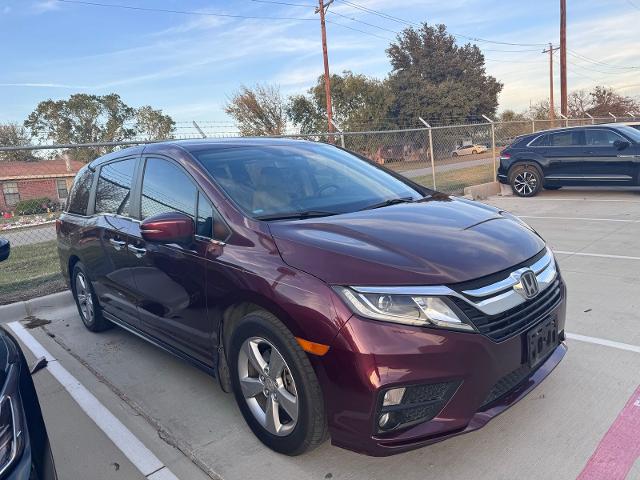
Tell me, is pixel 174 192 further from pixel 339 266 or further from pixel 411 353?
pixel 411 353

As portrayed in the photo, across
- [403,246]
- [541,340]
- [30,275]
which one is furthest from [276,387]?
[30,275]

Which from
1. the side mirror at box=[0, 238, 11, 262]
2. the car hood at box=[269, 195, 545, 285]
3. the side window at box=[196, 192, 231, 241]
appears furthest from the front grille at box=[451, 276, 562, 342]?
the side mirror at box=[0, 238, 11, 262]

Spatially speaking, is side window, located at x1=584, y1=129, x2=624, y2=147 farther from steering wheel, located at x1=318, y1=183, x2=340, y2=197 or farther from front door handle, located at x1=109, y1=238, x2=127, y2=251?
front door handle, located at x1=109, y1=238, x2=127, y2=251

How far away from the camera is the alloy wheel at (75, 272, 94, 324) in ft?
15.6

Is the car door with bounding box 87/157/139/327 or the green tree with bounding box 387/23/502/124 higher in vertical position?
the green tree with bounding box 387/23/502/124

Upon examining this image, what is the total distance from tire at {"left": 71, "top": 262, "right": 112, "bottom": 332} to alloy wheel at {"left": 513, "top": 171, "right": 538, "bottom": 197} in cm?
1027

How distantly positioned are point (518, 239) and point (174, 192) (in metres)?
2.14

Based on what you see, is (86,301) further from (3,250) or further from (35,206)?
(35,206)

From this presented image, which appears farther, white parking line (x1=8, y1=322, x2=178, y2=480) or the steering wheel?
the steering wheel

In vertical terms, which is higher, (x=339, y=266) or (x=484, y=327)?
(x=339, y=266)

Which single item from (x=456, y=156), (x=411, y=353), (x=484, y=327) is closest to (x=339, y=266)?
(x=411, y=353)

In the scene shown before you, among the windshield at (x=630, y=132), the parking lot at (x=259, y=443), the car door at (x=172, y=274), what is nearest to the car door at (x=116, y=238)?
the car door at (x=172, y=274)

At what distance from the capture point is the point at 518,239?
9.25ft

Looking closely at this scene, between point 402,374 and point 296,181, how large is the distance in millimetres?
1617
